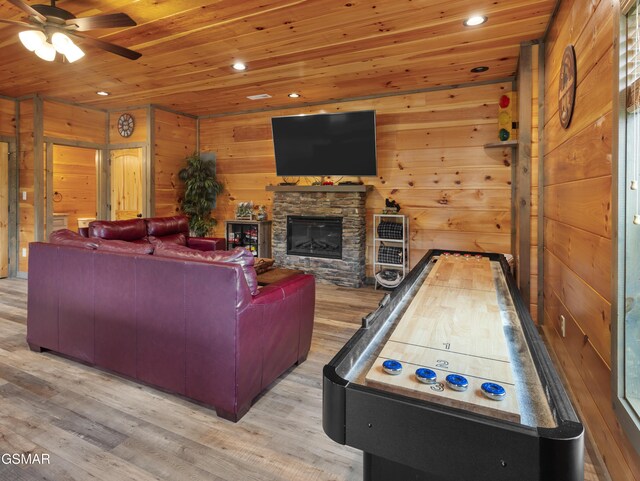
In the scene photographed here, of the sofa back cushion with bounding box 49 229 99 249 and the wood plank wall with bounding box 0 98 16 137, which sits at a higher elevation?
the wood plank wall with bounding box 0 98 16 137

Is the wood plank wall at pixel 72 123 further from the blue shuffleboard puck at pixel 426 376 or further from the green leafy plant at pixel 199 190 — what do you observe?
the blue shuffleboard puck at pixel 426 376

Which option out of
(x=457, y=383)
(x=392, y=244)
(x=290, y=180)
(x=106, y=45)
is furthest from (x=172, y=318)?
(x=290, y=180)

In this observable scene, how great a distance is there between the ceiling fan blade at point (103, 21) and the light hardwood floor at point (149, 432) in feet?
8.18

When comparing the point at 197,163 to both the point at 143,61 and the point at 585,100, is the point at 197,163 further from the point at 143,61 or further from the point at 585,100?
the point at 585,100

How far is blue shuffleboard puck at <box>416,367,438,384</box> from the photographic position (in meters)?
0.93

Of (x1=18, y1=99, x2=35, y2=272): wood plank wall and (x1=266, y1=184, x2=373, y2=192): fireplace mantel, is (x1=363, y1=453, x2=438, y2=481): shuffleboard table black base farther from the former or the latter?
(x1=18, y1=99, x2=35, y2=272): wood plank wall

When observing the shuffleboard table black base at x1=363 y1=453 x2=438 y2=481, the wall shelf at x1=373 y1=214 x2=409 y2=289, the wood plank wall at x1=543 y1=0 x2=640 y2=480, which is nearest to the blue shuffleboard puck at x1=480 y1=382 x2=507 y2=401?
the shuffleboard table black base at x1=363 y1=453 x2=438 y2=481

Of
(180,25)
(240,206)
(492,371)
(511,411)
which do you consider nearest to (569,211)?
(492,371)

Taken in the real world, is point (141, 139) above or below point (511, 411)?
above

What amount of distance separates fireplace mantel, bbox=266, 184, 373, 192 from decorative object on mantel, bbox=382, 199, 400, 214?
0.37m

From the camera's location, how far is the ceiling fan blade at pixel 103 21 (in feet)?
9.00

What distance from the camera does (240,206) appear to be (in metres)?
6.45

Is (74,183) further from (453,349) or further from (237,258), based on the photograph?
(453,349)

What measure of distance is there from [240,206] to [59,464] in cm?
497
